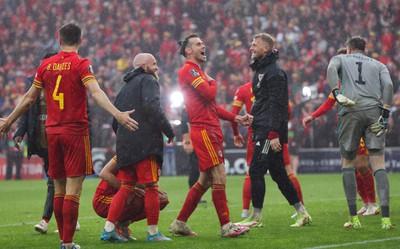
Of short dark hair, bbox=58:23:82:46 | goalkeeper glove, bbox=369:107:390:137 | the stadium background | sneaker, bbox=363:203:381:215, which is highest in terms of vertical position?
the stadium background

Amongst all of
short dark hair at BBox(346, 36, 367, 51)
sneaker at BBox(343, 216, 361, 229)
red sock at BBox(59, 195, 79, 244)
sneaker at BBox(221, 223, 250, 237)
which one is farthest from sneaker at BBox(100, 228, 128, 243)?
short dark hair at BBox(346, 36, 367, 51)

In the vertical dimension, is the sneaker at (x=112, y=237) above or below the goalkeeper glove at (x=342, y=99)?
below

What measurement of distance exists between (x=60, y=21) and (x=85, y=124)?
2703cm

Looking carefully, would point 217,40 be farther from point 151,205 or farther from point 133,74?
point 151,205

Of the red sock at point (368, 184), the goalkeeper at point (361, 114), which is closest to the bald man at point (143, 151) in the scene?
the goalkeeper at point (361, 114)

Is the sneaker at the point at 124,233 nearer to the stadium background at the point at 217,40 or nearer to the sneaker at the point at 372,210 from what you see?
the sneaker at the point at 372,210

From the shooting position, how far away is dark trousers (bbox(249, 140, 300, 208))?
31.6 ft

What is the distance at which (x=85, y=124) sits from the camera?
765cm

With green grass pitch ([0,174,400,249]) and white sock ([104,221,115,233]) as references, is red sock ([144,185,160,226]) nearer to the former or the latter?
green grass pitch ([0,174,400,249])

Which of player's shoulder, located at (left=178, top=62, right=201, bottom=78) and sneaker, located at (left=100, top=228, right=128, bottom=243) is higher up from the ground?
player's shoulder, located at (left=178, top=62, right=201, bottom=78)

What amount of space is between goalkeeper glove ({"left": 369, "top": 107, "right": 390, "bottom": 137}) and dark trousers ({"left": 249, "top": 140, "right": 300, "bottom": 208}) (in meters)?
1.16

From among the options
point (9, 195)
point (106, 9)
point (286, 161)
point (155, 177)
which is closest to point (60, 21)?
point (106, 9)

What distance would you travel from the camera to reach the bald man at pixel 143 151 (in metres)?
8.45

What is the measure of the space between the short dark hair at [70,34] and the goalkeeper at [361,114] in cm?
325
